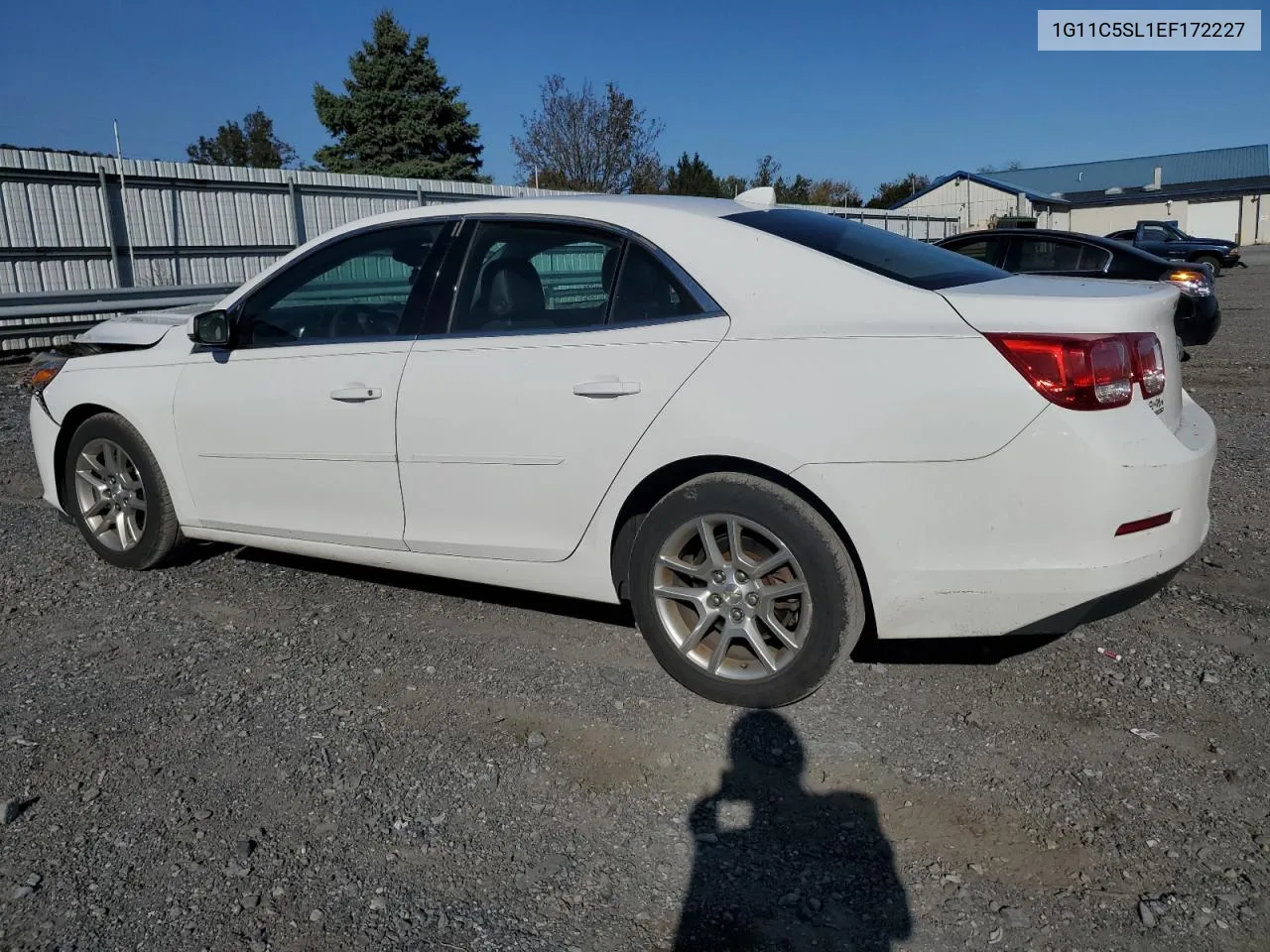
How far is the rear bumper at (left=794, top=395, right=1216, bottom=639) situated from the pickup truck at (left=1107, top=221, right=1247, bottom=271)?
84.7ft

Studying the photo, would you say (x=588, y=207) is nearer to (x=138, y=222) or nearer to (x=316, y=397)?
(x=316, y=397)

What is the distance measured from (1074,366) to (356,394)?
248cm

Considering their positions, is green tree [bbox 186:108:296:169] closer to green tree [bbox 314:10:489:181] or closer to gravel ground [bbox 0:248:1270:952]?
green tree [bbox 314:10:489:181]

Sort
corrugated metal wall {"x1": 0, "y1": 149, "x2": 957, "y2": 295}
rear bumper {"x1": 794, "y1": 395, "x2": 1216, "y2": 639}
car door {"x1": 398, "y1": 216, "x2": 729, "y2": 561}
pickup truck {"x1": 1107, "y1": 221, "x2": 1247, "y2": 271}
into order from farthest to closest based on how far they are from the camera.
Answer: pickup truck {"x1": 1107, "y1": 221, "x2": 1247, "y2": 271} < corrugated metal wall {"x1": 0, "y1": 149, "x2": 957, "y2": 295} < car door {"x1": 398, "y1": 216, "x2": 729, "y2": 561} < rear bumper {"x1": 794, "y1": 395, "x2": 1216, "y2": 639}

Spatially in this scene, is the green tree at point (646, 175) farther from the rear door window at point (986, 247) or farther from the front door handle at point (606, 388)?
the front door handle at point (606, 388)

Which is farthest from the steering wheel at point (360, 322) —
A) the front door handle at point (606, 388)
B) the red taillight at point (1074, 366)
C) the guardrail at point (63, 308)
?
the guardrail at point (63, 308)

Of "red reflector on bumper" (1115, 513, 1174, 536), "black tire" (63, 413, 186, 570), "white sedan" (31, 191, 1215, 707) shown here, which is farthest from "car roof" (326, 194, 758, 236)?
"red reflector on bumper" (1115, 513, 1174, 536)

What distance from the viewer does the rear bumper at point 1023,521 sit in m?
2.90

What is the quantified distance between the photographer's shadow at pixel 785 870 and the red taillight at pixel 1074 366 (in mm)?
1263

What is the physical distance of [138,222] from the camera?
1497 centimetres

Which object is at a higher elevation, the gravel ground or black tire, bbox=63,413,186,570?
black tire, bbox=63,413,186,570

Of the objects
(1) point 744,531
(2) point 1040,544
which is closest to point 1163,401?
(2) point 1040,544

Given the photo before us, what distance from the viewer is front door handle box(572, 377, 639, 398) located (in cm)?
339

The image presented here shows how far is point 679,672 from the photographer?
3.53m
